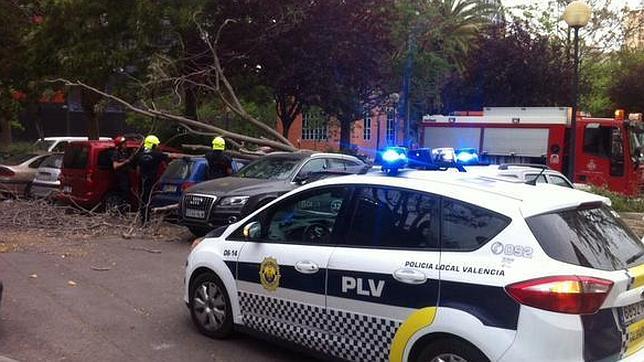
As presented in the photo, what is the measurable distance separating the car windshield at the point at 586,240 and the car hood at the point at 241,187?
680 centimetres

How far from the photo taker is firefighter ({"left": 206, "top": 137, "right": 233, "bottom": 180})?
40.1 feet

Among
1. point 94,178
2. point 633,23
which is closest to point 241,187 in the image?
point 94,178

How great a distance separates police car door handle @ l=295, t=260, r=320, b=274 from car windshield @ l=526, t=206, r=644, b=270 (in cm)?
158

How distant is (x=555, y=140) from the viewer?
1855cm

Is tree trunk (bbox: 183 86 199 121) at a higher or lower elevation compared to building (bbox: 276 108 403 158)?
higher

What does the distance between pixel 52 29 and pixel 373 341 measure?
17494 millimetres

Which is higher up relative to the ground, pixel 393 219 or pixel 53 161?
pixel 393 219

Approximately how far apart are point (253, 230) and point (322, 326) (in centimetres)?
110

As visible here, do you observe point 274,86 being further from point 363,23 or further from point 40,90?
point 40,90

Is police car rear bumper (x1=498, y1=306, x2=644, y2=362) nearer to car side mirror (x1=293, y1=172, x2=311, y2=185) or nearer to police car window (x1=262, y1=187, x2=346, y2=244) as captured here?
police car window (x1=262, y1=187, x2=346, y2=244)

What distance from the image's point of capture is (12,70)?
67.2ft

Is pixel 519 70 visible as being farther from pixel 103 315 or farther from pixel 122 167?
pixel 103 315

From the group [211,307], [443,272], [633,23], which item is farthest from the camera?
[633,23]

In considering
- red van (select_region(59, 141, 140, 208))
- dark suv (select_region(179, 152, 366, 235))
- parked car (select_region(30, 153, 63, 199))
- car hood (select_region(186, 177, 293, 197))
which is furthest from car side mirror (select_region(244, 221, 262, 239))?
parked car (select_region(30, 153, 63, 199))
